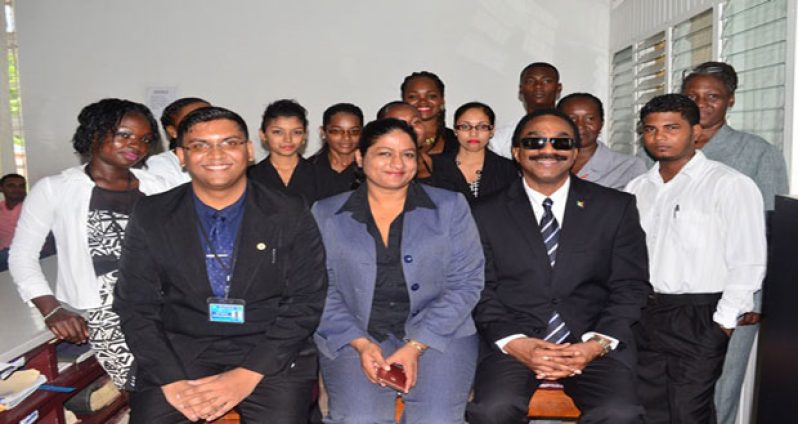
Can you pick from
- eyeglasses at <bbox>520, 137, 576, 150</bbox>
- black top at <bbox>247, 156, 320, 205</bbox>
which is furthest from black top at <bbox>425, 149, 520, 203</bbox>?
eyeglasses at <bbox>520, 137, 576, 150</bbox>

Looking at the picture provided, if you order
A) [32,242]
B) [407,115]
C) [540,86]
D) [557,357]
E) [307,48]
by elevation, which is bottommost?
[557,357]

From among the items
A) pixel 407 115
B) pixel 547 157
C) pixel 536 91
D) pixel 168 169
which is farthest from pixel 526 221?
pixel 536 91

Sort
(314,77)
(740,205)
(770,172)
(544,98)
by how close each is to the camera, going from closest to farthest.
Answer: (740,205), (770,172), (544,98), (314,77)

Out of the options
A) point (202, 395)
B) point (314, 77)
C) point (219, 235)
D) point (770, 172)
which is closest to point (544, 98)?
point (770, 172)

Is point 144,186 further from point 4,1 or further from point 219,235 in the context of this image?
point 4,1

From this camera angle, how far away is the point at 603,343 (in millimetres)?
2512

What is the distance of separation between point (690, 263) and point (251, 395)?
1.84 meters

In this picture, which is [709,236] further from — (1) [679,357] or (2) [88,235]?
(2) [88,235]

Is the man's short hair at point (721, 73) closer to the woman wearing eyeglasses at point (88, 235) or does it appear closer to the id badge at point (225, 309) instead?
the id badge at point (225, 309)

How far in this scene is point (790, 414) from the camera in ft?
6.09

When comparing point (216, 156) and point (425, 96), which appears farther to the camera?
point (425, 96)

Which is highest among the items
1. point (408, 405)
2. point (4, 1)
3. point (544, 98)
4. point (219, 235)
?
point (4, 1)

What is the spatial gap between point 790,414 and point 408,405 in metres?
1.24

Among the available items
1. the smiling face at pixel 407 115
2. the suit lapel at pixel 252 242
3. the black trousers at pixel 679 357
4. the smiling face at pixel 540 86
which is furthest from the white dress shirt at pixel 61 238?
the smiling face at pixel 540 86
